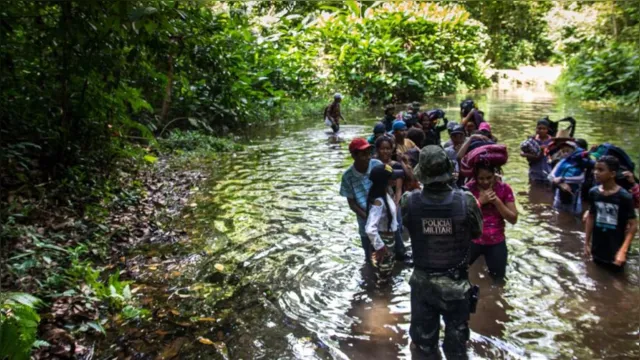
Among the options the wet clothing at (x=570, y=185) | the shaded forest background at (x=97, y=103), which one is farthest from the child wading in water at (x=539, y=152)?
the shaded forest background at (x=97, y=103)

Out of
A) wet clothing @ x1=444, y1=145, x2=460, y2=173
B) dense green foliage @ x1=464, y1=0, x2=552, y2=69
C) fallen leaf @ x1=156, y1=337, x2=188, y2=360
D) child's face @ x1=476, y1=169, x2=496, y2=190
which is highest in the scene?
dense green foliage @ x1=464, y1=0, x2=552, y2=69

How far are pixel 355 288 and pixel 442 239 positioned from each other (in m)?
2.08

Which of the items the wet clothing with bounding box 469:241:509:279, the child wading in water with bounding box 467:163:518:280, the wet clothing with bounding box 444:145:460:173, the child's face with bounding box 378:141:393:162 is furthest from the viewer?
the wet clothing with bounding box 444:145:460:173

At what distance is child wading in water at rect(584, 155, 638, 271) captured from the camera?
512 centimetres

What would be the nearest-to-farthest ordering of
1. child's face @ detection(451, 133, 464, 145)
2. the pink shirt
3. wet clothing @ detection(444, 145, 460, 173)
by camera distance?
the pink shirt < wet clothing @ detection(444, 145, 460, 173) < child's face @ detection(451, 133, 464, 145)

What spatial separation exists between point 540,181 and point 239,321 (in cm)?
689

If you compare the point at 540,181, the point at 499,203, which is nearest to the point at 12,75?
the point at 499,203

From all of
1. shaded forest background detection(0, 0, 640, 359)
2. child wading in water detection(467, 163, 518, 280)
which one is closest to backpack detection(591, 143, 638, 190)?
child wading in water detection(467, 163, 518, 280)

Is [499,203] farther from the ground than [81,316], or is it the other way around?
[499,203]

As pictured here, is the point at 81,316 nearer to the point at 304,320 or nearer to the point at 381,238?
the point at 304,320

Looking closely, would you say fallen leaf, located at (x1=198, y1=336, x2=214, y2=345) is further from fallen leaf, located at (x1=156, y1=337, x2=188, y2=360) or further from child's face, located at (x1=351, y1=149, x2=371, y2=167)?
child's face, located at (x1=351, y1=149, x2=371, y2=167)

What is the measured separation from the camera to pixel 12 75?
6.38 meters

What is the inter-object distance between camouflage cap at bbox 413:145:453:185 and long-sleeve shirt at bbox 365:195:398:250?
1440 mm

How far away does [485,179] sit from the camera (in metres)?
4.73
